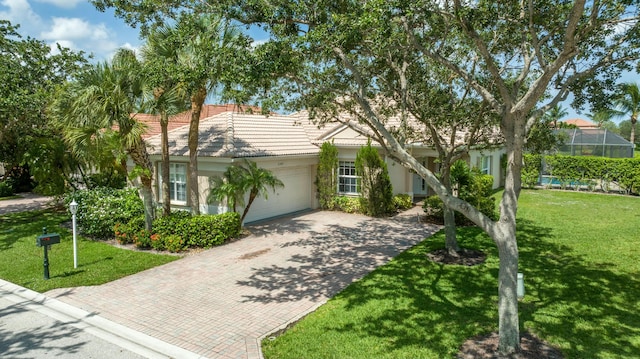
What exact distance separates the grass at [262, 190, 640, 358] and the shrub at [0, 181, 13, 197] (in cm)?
2550

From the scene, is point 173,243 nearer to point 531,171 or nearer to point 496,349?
point 496,349

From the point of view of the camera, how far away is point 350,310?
27.8 feet

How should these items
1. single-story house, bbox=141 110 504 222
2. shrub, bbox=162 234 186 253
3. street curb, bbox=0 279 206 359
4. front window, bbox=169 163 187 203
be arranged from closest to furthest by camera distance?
street curb, bbox=0 279 206 359
shrub, bbox=162 234 186 253
single-story house, bbox=141 110 504 222
front window, bbox=169 163 187 203

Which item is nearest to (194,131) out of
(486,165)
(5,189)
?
(5,189)

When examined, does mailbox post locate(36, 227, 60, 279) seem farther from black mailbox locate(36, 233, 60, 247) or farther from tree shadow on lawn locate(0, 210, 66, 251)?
tree shadow on lawn locate(0, 210, 66, 251)

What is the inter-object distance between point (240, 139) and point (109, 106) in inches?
239

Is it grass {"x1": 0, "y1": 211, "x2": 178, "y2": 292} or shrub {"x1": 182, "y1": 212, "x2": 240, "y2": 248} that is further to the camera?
shrub {"x1": 182, "y1": 212, "x2": 240, "y2": 248}

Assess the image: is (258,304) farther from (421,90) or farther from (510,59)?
(510,59)

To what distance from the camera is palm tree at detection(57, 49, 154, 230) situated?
1216 centimetres

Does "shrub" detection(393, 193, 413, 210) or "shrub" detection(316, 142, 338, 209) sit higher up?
"shrub" detection(316, 142, 338, 209)

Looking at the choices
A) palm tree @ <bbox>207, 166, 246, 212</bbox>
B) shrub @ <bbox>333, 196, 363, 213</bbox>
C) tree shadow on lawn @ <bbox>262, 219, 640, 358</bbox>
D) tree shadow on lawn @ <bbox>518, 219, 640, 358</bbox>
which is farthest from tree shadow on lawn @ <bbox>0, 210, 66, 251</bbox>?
tree shadow on lawn @ <bbox>518, 219, 640, 358</bbox>

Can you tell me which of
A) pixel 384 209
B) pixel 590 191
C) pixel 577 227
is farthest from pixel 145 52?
pixel 590 191

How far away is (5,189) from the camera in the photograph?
25.6m

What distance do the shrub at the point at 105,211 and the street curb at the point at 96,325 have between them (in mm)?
4398
